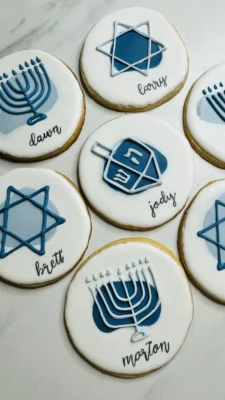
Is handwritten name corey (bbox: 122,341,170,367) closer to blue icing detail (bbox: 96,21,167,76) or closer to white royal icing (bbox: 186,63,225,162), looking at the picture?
white royal icing (bbox: 186,63,225,162)

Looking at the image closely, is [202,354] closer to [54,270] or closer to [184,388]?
[184,388]

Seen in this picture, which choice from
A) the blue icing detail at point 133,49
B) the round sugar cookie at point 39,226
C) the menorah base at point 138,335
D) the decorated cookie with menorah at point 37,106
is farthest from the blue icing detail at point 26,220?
the blue icing detail at point 133,49

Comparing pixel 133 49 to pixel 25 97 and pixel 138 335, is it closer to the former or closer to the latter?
pixel 25 97

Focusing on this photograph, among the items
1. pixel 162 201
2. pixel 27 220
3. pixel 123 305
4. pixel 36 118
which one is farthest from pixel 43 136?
pixel 123 305

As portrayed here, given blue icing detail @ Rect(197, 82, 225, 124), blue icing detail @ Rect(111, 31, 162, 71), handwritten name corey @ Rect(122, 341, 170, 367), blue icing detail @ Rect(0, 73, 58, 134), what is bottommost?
handwritten name corey @ Rect(122, 341, 170, 367)

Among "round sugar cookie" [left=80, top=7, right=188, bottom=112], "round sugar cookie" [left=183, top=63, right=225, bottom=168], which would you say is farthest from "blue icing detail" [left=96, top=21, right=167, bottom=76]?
"round sugar cookie" [left=183, top=63, right=225, bottom=168]
